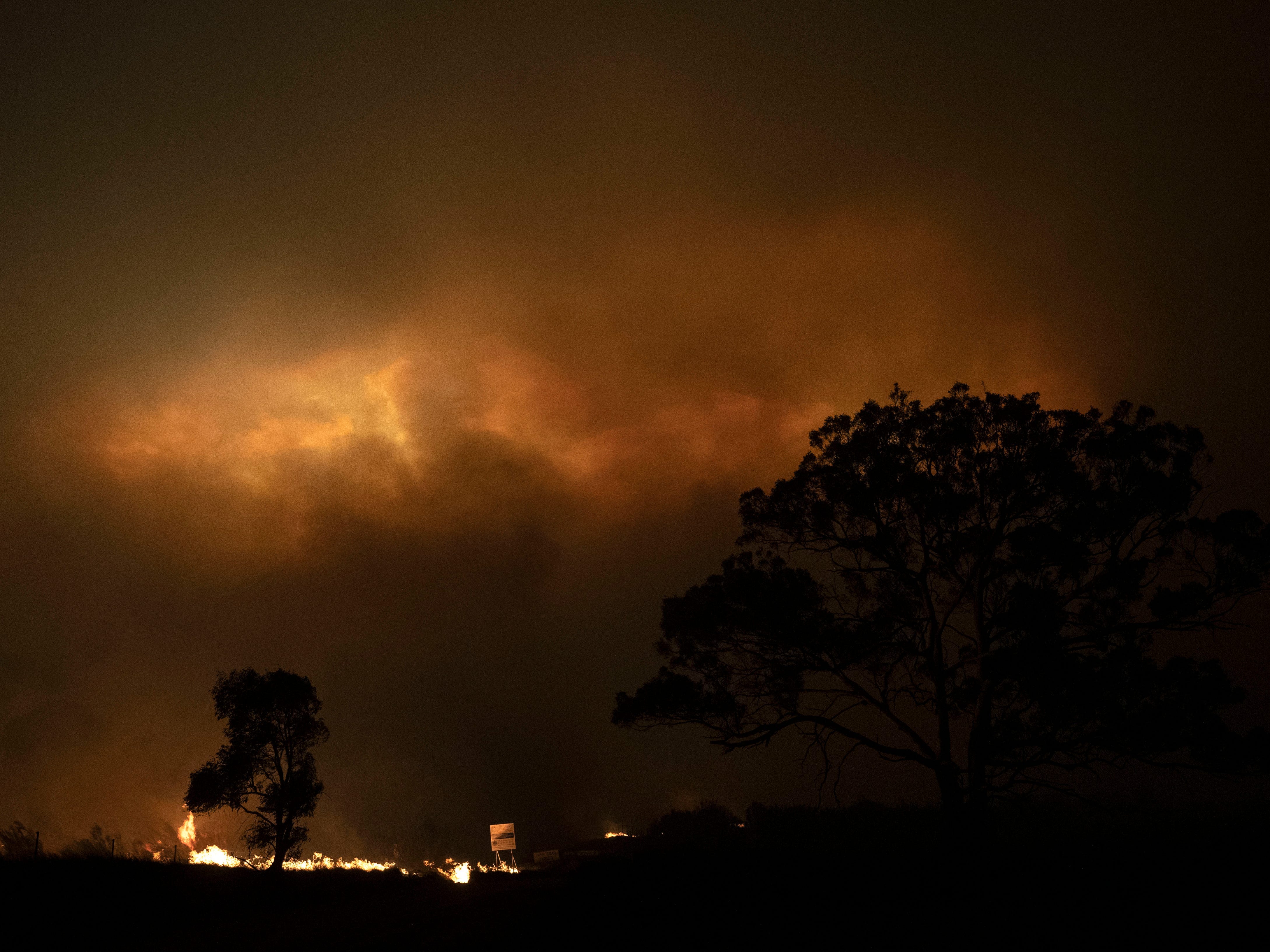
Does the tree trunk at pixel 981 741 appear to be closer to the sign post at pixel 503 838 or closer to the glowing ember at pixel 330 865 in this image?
the glowing ember at pixel 330 865

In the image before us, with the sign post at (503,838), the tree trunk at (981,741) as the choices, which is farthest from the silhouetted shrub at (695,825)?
the tree trunk at (981,741)

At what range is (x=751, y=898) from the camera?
1519 cm

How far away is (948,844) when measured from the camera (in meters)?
19.3

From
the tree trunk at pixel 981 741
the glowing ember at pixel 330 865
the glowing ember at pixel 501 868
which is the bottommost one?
the glowing ember at pixel 501 868

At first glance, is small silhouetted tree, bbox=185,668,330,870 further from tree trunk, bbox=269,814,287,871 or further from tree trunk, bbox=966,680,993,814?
tree trunk, bbox=966,680,993,814

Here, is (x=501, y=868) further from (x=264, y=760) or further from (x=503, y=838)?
(x=264, y=760)

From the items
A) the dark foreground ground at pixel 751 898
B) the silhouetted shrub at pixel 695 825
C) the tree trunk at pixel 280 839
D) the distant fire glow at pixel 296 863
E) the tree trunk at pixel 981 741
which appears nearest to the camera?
the dark foreground ground at pixel 751 898

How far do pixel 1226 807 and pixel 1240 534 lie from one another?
30.3m

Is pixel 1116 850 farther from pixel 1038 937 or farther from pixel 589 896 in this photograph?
pixel 589 896

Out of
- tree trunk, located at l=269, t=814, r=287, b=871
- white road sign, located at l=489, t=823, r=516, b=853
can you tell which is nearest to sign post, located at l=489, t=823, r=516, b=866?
white road sign, located at l=489, t=823, r=516, b=853

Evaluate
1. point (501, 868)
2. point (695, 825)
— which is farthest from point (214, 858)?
point (695, 825)

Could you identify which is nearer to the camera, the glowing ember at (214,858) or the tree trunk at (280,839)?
the glowing ember at (214,858)

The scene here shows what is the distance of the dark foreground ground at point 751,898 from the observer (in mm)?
13047

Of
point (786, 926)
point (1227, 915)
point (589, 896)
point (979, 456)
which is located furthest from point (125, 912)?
point (979, 456)
